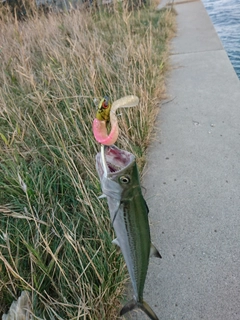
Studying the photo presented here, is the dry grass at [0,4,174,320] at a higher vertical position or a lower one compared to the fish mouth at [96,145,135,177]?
lower

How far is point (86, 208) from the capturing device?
2303mm

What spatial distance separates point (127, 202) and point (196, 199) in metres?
1.71

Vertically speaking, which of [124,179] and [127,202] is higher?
[124,179]

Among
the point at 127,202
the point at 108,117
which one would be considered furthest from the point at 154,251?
the point at 108,117

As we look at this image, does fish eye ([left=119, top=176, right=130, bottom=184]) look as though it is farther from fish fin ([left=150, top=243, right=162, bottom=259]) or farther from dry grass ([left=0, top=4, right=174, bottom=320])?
dry grass ([left=0, top=4, right=174, bottom=320])

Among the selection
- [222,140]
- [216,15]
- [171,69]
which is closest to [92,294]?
[222,140]

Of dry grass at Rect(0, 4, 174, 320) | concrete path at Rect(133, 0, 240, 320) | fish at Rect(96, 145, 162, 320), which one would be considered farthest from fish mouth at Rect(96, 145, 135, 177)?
concrete path at Rect(133, 0, 240, 320)

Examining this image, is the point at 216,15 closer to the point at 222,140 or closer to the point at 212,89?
the point at 212,89

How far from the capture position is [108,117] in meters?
1.09

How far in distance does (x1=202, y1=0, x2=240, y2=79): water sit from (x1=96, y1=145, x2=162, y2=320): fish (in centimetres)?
510

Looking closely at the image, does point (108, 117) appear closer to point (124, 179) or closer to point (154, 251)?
point (124, 179)

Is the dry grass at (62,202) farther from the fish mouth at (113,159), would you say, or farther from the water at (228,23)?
the water at (228,23)

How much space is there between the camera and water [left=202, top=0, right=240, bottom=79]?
6289 mm

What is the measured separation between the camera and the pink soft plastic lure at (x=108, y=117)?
106cm
